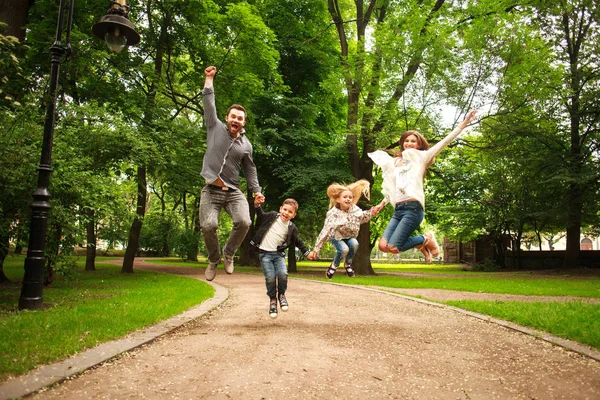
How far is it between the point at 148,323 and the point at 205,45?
13.1 metres

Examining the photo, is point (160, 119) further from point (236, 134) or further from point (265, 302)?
point (236, 134)

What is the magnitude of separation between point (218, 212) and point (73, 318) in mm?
5164

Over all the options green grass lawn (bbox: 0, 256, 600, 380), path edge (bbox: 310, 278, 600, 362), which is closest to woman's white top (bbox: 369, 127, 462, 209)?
path edge (bbox: 310, 278, 600, 362)

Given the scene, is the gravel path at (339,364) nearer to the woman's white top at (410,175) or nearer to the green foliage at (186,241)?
the woman's white top at (410,175)

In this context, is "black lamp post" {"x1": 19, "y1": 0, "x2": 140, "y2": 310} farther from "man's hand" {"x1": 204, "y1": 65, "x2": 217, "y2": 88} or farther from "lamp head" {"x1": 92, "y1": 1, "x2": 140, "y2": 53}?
"man's hand" {"x1": 204, "y1": 65, "x2": 217, "y2": 88}

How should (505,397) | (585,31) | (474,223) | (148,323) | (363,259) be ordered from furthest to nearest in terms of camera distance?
(474,223) → (585,31) → (363,259) → (148,323) → (505,397)

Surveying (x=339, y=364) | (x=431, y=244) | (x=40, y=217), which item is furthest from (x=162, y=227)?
(x=431, y=244)

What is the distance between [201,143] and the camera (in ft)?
65.9

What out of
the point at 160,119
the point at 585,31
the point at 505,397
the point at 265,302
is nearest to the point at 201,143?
the point at 160,119

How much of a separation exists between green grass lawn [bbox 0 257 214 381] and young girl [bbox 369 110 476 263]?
4963 millimetres

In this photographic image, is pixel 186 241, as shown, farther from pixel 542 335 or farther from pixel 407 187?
pixel 407 187

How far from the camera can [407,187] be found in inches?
236

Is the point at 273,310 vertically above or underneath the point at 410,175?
underneath

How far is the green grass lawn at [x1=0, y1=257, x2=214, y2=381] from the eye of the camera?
653 centimetres
